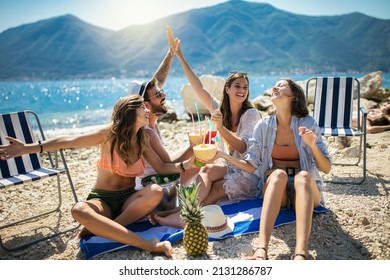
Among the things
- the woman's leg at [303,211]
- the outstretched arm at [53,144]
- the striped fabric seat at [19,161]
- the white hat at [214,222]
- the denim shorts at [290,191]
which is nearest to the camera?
the woman's leg at [303,211]

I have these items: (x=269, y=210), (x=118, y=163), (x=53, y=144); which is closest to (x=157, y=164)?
(x=118, y=163)

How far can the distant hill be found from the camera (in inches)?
175

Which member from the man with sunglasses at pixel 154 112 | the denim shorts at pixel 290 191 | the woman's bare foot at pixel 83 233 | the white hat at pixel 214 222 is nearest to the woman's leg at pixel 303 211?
the denim shorts at pixel 290 191

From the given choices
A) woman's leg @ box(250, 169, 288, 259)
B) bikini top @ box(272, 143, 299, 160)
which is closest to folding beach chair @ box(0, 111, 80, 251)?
woman's leg @ box(250, 169, 288, 259)

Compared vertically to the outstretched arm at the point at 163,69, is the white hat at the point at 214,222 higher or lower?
lower

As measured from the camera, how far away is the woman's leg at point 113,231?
2570mm

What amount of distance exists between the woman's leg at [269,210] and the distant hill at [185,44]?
2227 millimetres

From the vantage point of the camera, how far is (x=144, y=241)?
2588 mm

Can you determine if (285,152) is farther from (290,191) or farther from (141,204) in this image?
(141,204)

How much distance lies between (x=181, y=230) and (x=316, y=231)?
44.8 inches

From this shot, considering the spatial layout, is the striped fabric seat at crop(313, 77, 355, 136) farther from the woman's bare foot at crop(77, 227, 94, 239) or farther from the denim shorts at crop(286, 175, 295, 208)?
the woman's bare foot at crop(77, 227, 94, 239)

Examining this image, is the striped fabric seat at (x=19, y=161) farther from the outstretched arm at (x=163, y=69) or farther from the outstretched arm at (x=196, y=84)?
the outstretched arm at (x=196, y=84)

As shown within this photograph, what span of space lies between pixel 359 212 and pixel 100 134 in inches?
96.6
